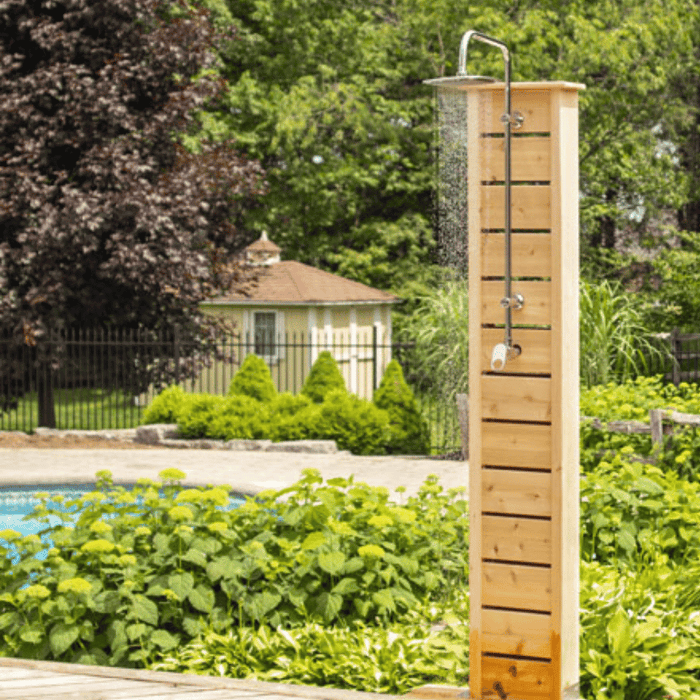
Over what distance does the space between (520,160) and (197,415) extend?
38.5ft

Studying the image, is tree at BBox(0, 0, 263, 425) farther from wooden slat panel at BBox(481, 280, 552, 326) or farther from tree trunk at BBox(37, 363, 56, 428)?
wooden slat panel at BBox(481, 280, 552, 326)

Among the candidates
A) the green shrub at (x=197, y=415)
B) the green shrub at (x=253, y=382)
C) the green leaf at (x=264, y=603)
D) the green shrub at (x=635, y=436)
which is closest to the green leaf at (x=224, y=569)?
the green leaf at (x=264, y=603)

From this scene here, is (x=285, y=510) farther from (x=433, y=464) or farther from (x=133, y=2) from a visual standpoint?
(x=133, y=2)

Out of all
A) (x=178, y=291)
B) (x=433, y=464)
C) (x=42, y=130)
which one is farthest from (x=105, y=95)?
(x=433, y=464)

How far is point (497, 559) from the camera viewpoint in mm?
4414

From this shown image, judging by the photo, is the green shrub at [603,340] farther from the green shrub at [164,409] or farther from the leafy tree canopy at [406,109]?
the leafy tree canopy at [406,109]

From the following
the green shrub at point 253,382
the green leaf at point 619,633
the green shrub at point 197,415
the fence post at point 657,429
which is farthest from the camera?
the green shrub at point 253,382

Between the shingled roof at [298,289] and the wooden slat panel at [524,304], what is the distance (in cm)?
1985

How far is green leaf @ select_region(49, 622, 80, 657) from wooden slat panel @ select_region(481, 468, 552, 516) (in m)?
1.81

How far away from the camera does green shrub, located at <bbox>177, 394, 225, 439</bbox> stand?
51.3ft

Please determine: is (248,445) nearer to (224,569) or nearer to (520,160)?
(224,569)

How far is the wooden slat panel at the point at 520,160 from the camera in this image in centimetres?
432

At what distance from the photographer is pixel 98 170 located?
17.3m

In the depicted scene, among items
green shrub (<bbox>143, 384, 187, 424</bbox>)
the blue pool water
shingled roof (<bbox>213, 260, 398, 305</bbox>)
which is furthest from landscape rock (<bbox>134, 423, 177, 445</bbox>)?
shingled roof (<bbox>213, 260, 398, 305</bbox>)
